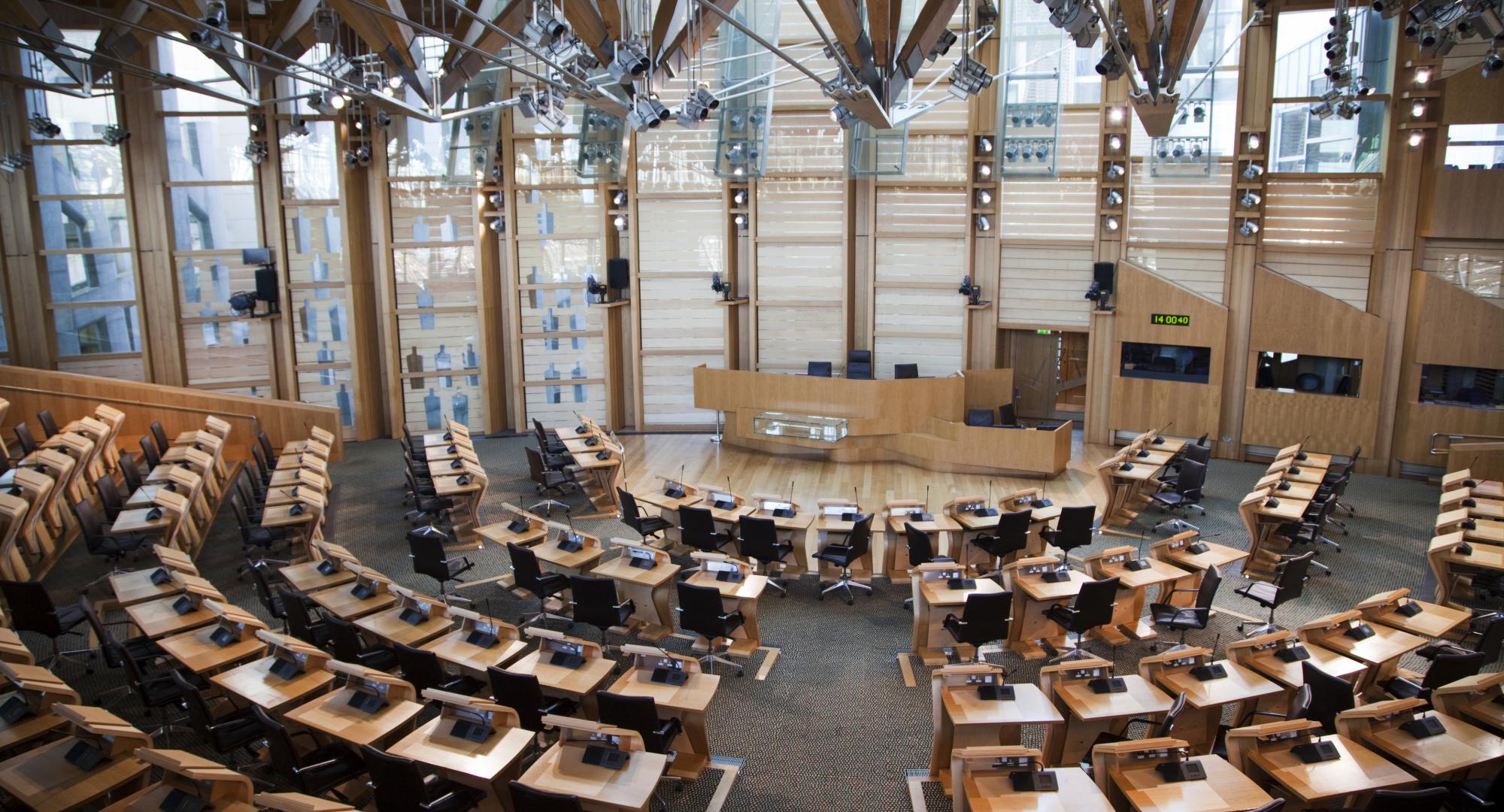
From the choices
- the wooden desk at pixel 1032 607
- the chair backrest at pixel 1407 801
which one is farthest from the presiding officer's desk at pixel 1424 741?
the wooden desk at pixel 1032 607

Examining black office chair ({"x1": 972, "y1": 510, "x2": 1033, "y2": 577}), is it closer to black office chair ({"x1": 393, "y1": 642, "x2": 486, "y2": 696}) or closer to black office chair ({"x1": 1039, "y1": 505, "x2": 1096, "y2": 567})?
black office chair ({"x1": 1039, "y1": 505, "x2": 1096, "y2": 567})

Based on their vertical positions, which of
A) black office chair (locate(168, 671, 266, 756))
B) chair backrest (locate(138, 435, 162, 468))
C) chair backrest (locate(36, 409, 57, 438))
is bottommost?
black office chair (locate(168, 671, 266, 756))

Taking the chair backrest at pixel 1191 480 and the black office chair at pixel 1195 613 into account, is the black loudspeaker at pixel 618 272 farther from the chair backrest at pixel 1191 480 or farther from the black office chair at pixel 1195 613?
the black office chair at pixel 1195 613

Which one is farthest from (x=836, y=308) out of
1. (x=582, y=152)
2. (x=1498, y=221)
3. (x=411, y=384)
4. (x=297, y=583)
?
(x=297, y=583)

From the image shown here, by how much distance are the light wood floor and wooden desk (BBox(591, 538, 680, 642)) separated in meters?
4.73

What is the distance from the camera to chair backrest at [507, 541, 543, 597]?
982cm

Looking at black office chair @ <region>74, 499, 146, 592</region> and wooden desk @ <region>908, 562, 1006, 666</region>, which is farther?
black office chair @ <region>74, 499, 146, 592</region>

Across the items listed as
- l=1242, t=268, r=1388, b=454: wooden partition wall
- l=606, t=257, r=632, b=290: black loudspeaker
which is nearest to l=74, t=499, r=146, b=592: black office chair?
l=606, t=257, r=632, b=290: black loudspeaker

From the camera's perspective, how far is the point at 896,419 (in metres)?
16.9

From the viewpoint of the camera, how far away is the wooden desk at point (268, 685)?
23.1 feet

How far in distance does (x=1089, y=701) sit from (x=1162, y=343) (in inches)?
452

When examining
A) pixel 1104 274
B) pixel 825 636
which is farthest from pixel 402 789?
pixel 1104 274

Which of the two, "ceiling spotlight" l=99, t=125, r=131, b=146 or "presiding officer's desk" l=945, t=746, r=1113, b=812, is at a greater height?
"ceiling spotlight" l=99, t=125, r=131, b=146

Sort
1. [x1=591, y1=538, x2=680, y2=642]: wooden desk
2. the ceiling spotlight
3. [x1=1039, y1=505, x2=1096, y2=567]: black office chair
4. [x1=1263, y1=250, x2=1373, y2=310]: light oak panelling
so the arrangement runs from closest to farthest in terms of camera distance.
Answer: [x1=591, y1=538, x2=680, y2=642]: wooden desk
[x1=1039, y1=505, x2=1096, y2=567]: black office chair
[x1=1263, y1=250, x2=1373, y2=310]: light oak panelling
the ceiling spotlight
